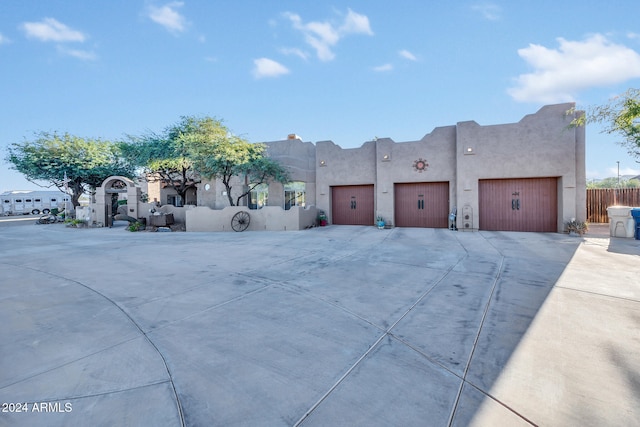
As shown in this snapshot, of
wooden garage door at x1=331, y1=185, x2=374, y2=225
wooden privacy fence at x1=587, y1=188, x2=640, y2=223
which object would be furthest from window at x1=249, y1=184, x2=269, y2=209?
wooden privacy fence at x1=587, y1=188, x2=640, y2=223

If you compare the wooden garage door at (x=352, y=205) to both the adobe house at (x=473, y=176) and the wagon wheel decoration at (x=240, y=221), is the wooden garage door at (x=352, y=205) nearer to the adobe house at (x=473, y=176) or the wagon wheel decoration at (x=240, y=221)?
the adobe house at (x=473, y=176)

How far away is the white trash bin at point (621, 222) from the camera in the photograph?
1062 cm

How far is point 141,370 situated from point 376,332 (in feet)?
8.37

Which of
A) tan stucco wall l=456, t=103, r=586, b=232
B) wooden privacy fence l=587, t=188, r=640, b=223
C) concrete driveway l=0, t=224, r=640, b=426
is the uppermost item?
tan stucco wall l=456, t=103, r=586, b=232

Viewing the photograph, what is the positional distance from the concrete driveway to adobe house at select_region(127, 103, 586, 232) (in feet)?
24.7

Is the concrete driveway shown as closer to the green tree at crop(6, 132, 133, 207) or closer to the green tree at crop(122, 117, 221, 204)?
the green tree at crop(122, 117, 221, 204)

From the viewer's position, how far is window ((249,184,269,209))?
1947 centimetres

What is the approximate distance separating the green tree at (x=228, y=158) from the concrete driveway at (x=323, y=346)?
10.2 metres

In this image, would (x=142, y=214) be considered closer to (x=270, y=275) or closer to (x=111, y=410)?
(x=270, y=275)

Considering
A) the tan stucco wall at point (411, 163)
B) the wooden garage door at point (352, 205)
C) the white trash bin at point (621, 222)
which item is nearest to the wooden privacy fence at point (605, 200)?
the white trash bin at point (621, 222)

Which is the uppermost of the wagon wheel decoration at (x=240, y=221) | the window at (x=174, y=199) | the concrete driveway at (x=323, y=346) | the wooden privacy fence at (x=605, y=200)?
the window at (x=174, y=199)

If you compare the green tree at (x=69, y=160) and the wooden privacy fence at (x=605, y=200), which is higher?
the green tree at (x=69, y=160)

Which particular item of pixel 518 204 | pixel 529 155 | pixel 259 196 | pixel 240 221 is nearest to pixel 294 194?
pixel 259 196

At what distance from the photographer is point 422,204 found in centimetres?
1552
